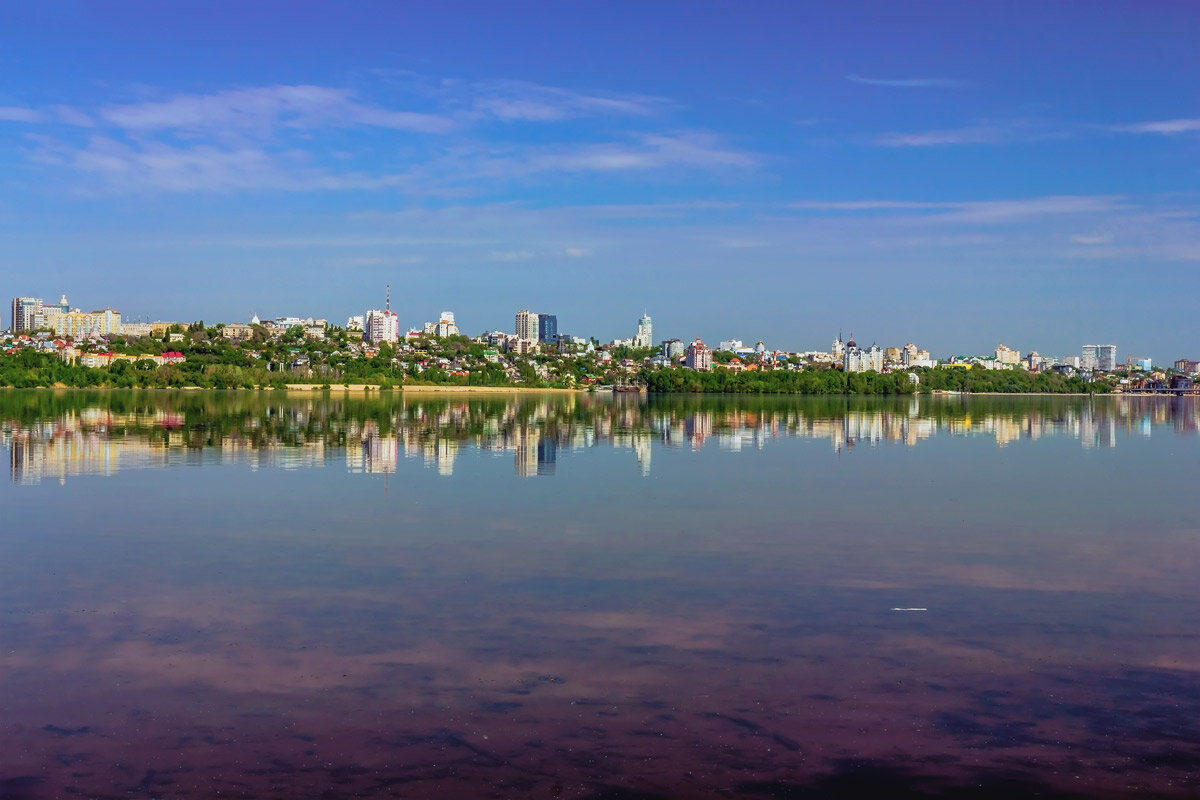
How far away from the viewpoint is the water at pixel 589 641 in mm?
5848

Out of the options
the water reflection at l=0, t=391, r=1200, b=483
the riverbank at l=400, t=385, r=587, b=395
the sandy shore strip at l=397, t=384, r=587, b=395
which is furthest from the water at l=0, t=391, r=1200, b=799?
the sandy shore strip at l=397, t=384, r=587, b=395

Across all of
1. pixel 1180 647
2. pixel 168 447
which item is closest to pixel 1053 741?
pixel 1180 647

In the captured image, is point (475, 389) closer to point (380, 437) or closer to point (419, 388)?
point (419, 388)

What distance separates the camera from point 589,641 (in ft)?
27.1

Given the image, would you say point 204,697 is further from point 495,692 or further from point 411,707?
point 495,692

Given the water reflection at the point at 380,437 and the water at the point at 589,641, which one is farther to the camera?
the water reflection at the point at 380,437

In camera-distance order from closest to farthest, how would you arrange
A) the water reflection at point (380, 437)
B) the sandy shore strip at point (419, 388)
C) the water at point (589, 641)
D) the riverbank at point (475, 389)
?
the water at point (589, 641) < the water reflection at point (380, 437) < the sandy shore strip at point (419, 388) < the riverbank at point (475, 389)

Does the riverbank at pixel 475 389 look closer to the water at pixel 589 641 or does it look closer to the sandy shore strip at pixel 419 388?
the sandy shore strip at pixel 419 388

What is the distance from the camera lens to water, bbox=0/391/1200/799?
5.85 metres

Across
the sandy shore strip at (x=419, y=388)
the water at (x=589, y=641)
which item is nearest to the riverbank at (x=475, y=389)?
the sandy shore strip at (x=419, y=388)

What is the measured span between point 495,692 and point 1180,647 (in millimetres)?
4974

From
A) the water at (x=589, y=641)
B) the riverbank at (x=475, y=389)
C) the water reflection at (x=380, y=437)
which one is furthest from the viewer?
the riverbank at (x=475, y=389)

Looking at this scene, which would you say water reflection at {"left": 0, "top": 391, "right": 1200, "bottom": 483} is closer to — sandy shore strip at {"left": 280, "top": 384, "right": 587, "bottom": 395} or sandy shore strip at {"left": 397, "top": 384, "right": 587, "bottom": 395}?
sandy shore strip at {"left": 280, "top": 384, "right": 587, "bottom": 395}

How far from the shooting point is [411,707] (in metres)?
6.69
